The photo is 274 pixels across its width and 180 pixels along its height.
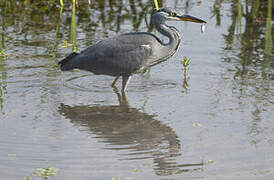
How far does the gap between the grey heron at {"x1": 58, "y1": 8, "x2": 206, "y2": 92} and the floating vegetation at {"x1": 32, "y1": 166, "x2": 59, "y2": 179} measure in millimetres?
2746

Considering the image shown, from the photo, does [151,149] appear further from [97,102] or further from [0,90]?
[0,90]

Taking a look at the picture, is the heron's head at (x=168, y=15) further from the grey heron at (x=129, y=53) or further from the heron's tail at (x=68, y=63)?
the heron's tail at (x=68, y=63)

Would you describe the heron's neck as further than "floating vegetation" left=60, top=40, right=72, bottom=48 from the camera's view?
No

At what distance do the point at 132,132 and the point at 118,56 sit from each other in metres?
1.60

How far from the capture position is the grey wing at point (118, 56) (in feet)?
24.9

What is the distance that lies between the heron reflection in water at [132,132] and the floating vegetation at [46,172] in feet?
2.48

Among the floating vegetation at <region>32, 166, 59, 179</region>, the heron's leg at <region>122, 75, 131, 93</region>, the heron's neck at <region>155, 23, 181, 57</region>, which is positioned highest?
the heron's neck at <region>155, 23, 181, 57</region>

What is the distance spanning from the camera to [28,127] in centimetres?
645

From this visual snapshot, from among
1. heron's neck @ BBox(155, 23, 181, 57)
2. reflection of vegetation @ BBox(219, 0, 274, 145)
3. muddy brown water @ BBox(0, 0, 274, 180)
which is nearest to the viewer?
muddy brown water @ BBox(0, 0, 274, 180)

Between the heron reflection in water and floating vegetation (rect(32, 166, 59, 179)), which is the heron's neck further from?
floating vegetation (rect(32, 166, 59, 179))

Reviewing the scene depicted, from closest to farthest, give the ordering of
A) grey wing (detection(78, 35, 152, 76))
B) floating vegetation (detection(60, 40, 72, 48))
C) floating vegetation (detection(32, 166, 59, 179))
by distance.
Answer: floating vegetation (detection(32, 166, 59, 179)), grey wing (detection(78, 35, 152, 76)), floating vegetation (detection(60, 40, 72, 48))

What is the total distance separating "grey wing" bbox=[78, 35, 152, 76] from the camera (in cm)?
760

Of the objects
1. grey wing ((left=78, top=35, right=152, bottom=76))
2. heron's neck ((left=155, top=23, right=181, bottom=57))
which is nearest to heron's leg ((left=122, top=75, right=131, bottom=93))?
grey wing ((left=78, top=35, right=152, bottom=76))

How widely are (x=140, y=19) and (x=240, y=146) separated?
579 centimetres
